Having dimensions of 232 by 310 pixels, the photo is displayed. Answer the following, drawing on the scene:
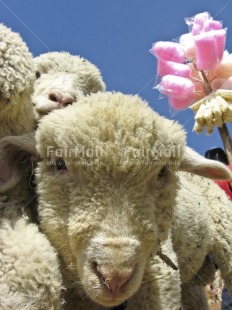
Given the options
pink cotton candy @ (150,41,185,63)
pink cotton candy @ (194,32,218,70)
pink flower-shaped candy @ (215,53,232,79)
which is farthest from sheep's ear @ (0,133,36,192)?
pink flower-shaped candy @ (215,53,232,79)

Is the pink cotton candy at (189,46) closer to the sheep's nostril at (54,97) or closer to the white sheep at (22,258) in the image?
the sheep's nostril at (54,97)

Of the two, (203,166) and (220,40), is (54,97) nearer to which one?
(203,166)

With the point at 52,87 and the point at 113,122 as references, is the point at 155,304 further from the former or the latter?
the point at 52,87

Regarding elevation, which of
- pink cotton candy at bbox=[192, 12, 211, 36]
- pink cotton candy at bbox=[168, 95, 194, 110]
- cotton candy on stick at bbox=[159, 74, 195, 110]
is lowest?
pink cotton candy at bbox=[168, 95, 194, 110]

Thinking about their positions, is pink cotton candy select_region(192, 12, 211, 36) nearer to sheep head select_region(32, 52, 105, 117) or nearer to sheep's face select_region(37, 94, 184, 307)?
sheep head select_region(32, 52, 105, 117)

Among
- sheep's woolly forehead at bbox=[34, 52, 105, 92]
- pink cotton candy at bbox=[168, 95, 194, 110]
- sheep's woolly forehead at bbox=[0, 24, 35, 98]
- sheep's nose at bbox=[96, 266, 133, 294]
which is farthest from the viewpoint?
pink cotton candy at bbox=[168, 95, 194, 110]

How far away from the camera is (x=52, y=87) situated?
7.93ft

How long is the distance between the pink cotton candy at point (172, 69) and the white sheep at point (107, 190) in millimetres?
2335

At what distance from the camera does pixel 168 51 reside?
4250 millimetres

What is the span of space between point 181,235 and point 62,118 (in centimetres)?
134

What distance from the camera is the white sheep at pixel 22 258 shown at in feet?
4.78

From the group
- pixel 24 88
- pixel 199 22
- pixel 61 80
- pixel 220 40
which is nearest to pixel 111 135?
pixel 24 88

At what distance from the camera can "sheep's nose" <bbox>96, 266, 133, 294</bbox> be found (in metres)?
1.45

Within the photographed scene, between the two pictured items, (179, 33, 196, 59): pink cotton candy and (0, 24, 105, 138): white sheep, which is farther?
(179, 33, 196, 59): pink cotton candy
